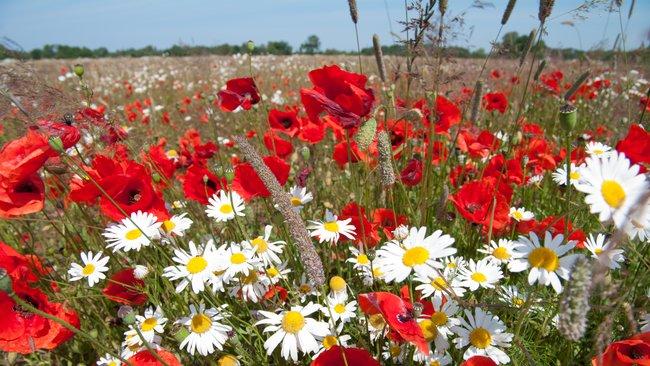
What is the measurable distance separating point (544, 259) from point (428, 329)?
1.37 feet

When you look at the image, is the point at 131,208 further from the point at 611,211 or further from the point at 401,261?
the point at 611,211

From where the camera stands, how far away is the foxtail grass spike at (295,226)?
100 centimetres

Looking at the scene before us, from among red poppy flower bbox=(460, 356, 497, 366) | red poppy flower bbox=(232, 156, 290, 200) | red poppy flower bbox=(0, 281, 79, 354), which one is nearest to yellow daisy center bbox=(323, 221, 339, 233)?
red poppy flower bbox=(232, 156, 290, 200)

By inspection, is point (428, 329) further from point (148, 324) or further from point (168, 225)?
point (168, 225)

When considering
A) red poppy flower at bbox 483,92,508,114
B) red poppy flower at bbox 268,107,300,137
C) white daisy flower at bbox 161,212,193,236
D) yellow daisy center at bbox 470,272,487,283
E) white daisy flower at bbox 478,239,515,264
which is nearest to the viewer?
yellow daisy center at bbox 470,272,487,283

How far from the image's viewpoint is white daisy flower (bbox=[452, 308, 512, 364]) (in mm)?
1324

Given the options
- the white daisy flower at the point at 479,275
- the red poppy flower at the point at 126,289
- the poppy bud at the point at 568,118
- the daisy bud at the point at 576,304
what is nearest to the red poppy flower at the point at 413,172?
the white daisy flower at the point at 479,275

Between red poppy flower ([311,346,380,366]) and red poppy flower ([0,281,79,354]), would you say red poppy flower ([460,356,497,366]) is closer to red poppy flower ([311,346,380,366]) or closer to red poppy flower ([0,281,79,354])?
red poppy flower ([311,346,380,366])

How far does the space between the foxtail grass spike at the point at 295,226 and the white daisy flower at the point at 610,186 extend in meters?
0.63

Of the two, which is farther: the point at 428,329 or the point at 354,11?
the point at 354,11

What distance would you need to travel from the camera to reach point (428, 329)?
1318mm

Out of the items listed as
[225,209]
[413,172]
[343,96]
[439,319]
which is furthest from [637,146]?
[225,209]

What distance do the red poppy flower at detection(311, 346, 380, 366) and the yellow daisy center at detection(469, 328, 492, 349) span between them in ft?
1.38

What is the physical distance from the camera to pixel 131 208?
1.71 meters
